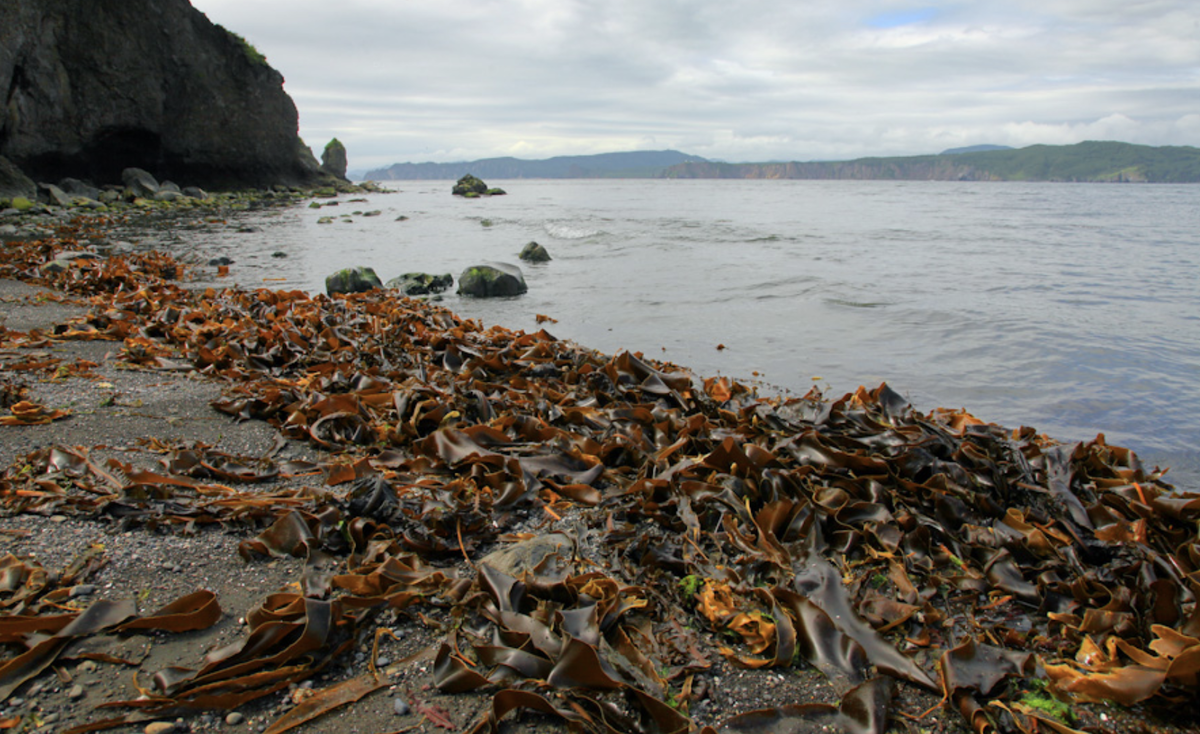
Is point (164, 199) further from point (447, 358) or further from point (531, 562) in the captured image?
point (531, 562)

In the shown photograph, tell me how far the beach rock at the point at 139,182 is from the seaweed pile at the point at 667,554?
25242mm

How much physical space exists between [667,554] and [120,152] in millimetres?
30391

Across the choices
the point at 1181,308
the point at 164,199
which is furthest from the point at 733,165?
the point at 1181,308

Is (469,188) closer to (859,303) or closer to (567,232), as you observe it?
(567,232)

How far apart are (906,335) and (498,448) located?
17.1ft

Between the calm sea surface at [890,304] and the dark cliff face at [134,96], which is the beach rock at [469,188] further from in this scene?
the calm sea surface at [890,304]

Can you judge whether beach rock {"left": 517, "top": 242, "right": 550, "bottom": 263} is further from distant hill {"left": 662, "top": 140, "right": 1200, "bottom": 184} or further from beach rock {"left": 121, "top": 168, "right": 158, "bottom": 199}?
distant hill {"left": 662, "top": 140, "right": 1200, "bottom": 184}

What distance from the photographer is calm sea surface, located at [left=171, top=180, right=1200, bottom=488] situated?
491cm

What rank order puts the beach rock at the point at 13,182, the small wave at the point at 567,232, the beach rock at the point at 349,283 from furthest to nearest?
the small wave at the point at 567,232
the beach rock at the point at 13,182
the beach rock at the point at 349,283

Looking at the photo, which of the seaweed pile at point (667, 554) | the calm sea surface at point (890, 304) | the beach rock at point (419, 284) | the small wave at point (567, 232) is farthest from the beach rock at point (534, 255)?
the seaweed pile at point (667, 554)

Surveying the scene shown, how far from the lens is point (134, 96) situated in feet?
76.1

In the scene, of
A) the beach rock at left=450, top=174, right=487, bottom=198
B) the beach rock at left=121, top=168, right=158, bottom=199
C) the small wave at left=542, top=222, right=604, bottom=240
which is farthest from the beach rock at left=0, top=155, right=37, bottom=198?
the beach rock at left=450, top=174, right=487, bottom=198

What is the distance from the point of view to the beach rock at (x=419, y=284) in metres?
9.08

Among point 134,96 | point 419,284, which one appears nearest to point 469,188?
point 134,96
